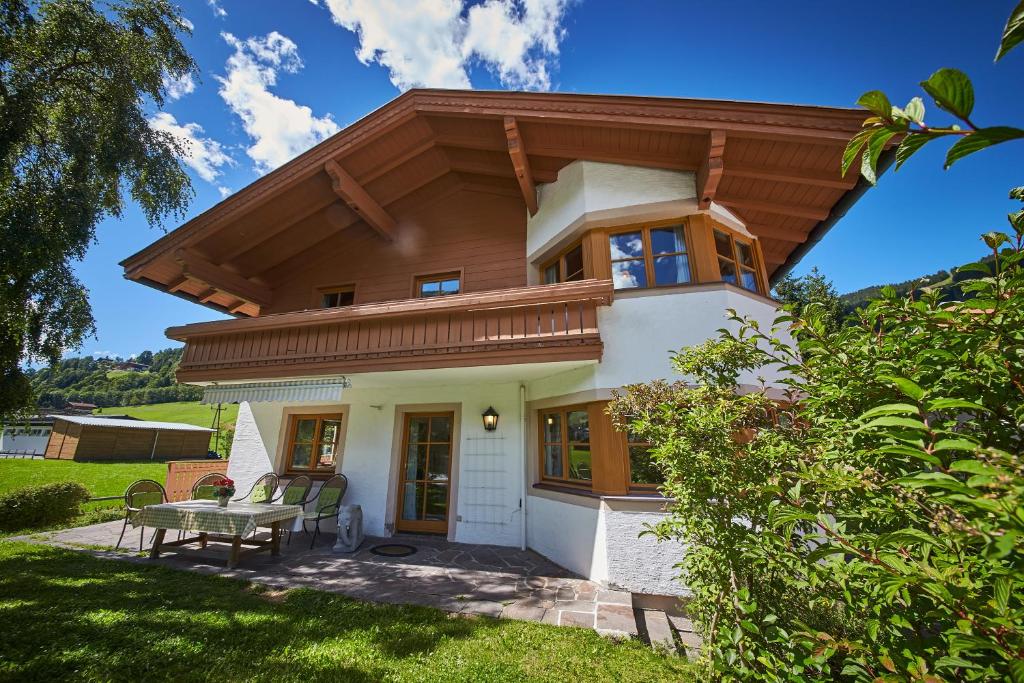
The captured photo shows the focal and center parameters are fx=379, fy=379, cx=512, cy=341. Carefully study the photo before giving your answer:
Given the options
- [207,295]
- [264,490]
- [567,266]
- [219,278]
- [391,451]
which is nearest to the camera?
[567,266]

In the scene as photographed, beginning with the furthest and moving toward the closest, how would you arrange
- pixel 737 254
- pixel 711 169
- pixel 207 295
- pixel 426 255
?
1. pixel 207 295
2. pixel 426 255
3. pixel 737 254
4. pixel 711 169

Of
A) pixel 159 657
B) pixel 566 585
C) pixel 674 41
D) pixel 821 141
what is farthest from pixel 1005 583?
pixel 674 41

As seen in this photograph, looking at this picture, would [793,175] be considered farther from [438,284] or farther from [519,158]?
[438,284]

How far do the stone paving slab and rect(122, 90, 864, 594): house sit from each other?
48cm

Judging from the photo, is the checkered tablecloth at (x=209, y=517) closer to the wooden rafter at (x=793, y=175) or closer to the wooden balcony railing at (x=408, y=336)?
the wooden balcony railing at (x=408, y=336)

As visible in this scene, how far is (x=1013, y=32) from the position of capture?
806 millimetres

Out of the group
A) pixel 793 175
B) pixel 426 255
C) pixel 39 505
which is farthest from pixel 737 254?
pixel 39 505

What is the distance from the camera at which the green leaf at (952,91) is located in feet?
2.58

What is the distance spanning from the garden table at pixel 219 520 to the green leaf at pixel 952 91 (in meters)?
7.45

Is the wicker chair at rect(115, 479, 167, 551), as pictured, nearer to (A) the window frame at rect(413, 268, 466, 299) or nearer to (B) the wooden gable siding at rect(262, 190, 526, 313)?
(B) the wooden gable siding at rect(262, 190, 526, 313)

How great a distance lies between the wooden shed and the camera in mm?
29094

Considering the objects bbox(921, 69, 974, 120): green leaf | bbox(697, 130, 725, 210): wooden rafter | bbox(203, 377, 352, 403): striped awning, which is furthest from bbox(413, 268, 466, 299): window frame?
bbox(921, 69, 974, 120): green leaf

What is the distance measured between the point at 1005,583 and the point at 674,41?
28.0ft

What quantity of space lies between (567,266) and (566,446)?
11.2 ft
